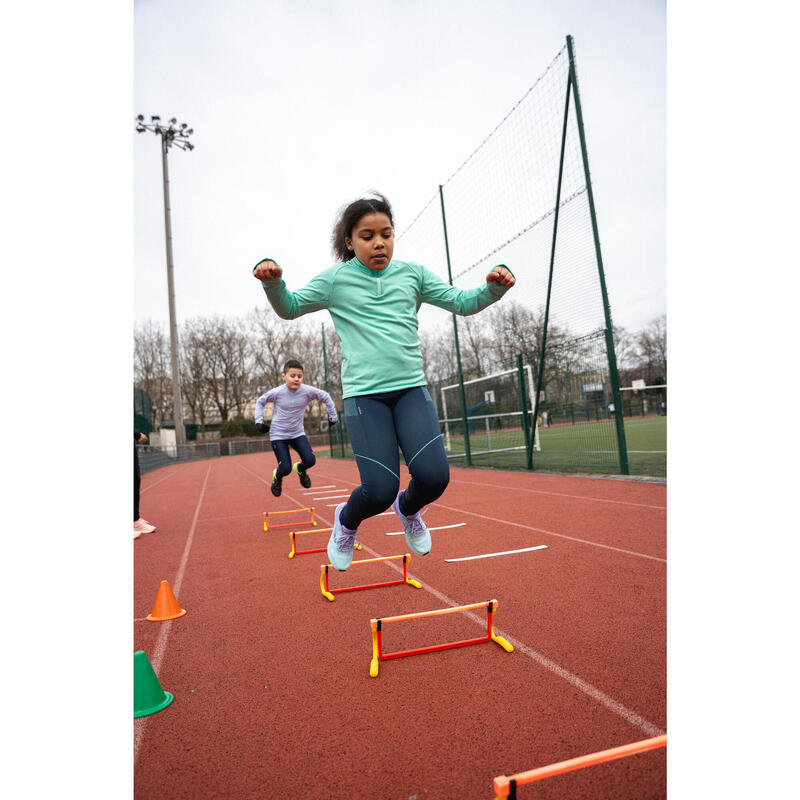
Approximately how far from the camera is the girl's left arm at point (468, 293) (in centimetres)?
267

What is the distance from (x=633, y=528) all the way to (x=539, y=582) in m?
1.97

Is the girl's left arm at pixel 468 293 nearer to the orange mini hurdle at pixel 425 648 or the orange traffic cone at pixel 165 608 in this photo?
the orange mini hurdle at pixel 425 648

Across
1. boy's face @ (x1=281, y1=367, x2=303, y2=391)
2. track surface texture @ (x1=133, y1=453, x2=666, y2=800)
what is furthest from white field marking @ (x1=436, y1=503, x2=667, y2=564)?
boy's face @ (x1=281, y1=367, x2=303, y2=391)

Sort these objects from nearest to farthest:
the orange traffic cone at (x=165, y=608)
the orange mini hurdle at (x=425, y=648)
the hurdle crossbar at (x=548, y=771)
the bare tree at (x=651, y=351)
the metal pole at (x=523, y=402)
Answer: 1. the hurdle crossbar at (x=548, y=771)
2. the orange mini hurdle at (x=425, y=648)
3. the orange traffic cone at (x=165, y=608)
4. the metal pole at (x=523, y=402)
5. the bare tree at (x=651, y=351)

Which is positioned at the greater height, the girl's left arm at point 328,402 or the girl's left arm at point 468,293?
the girl's left arm at point 468,293

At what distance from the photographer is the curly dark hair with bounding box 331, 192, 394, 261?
275cm

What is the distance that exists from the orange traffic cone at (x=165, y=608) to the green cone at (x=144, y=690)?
1.27m

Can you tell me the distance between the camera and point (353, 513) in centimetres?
286

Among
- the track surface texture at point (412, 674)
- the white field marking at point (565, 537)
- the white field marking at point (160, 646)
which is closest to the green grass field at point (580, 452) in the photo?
the white field marking at point (565, 537)

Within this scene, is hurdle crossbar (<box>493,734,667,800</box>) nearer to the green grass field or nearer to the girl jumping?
the girl jumping

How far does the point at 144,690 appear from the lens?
2.43m

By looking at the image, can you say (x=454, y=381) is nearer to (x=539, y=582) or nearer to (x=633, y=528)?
(x=633, y=528)

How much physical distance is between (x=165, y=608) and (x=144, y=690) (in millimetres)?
1346

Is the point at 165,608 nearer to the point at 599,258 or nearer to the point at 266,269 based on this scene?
the point at 266,269
